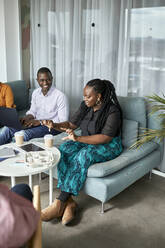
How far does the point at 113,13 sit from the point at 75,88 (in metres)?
1.06

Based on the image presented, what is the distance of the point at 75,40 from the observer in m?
3.47

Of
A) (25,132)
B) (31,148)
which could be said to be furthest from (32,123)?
(31,148)

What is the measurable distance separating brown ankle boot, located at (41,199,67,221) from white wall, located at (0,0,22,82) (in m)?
2.52

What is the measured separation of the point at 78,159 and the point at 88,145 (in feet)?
0.70

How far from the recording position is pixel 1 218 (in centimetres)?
100

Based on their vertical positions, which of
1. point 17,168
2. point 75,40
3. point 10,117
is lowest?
point 17,168

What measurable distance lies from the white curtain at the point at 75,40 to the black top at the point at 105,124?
791mm

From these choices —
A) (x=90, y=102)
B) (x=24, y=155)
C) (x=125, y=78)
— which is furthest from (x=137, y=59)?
(x=24, y=155)

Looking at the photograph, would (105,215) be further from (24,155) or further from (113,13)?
(113,13)

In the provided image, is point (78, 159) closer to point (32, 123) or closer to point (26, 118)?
point (32, 123)

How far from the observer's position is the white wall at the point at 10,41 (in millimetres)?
3971

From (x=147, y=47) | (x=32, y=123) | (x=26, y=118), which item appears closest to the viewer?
(x=147, y=47)

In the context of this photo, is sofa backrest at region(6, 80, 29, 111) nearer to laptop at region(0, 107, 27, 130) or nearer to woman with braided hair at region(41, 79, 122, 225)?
laptop at region(0, 107, 27, 130)

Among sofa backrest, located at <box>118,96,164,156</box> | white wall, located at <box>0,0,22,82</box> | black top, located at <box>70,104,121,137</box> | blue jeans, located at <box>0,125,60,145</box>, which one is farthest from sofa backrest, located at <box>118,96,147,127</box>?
white wall, located at <box>0,0,22,82</box>
